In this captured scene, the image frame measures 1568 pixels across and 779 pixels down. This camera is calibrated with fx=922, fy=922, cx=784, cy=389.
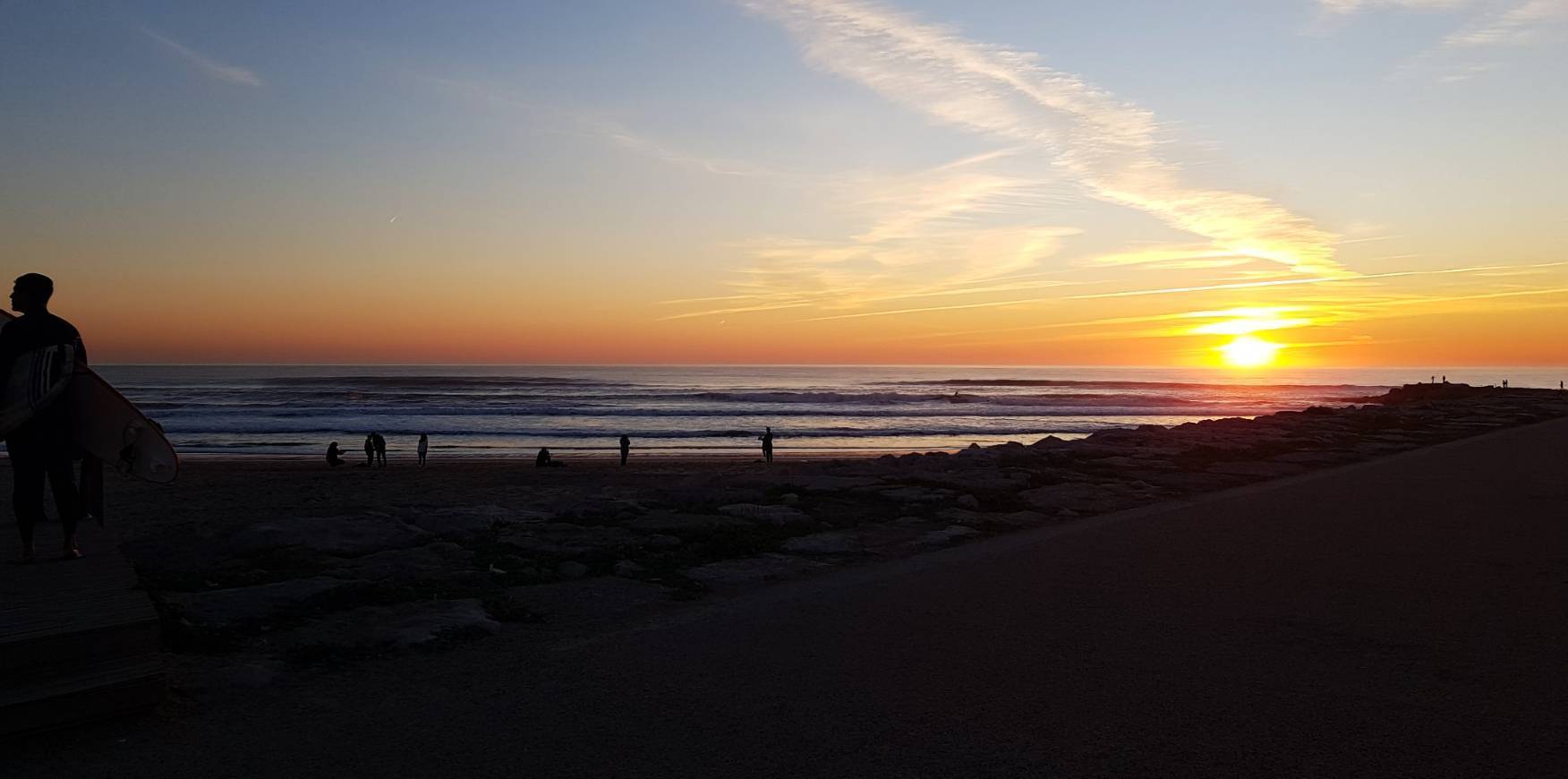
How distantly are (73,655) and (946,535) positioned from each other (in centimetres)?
608

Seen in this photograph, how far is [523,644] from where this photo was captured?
16.3 ft

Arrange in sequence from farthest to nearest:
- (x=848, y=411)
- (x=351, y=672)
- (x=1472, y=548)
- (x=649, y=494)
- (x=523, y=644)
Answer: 1. (x=848, y=411)
2. (x=649, y=494)
3. (x=1472, y=548)
4. (x=523, y=644)
5. (x=351, y=672)

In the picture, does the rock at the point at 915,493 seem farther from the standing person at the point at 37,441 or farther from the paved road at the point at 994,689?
the standing person at the point at 37,441

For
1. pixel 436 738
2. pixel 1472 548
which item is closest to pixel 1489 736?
pixel 436 738

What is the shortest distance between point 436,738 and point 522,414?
4892 cm

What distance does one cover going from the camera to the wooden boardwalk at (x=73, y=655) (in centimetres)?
351

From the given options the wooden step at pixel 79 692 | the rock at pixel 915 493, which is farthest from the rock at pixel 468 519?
the wooden step at pixel 79 692

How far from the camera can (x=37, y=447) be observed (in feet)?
16.4

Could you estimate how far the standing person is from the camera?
4.96 metres

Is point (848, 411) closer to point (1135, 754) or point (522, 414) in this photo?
point (522, 414)

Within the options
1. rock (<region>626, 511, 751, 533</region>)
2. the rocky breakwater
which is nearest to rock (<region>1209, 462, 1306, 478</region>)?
the rocky breakwater

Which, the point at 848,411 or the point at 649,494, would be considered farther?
the point at 848,411

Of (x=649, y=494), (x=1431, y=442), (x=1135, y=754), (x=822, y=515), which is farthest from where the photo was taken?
(x=1431, y=442)

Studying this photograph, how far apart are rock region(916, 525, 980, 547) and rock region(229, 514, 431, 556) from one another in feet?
13.5
